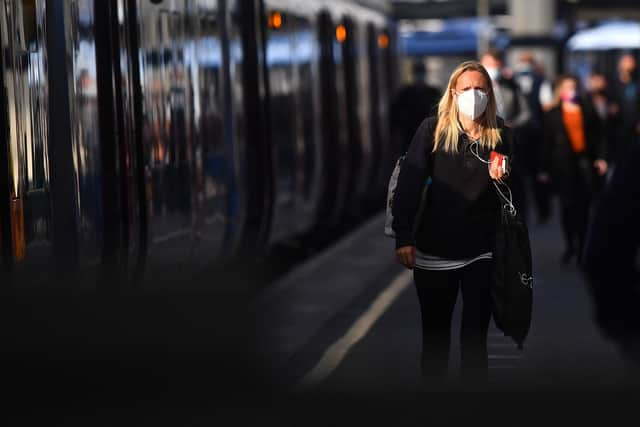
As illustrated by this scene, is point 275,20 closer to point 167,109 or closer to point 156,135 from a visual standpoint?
point 167,109

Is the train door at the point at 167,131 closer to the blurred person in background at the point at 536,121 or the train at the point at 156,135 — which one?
the train at the point at 156,135

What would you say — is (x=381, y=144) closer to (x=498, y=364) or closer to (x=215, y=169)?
(x=215, y=169)

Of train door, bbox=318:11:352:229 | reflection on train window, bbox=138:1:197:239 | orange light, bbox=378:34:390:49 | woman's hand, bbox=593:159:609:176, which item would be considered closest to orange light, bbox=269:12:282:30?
train door, bbox=318:11:352:229

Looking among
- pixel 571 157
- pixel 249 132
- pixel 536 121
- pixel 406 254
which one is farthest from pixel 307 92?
pixel 406 254

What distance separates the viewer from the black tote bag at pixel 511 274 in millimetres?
8375

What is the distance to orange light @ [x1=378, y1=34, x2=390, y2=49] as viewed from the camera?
25.7 m

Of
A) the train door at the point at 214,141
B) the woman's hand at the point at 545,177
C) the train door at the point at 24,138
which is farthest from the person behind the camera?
the woman's hand at the point at 545,177

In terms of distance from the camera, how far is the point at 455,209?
8.40m

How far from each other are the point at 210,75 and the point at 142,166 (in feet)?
8.61

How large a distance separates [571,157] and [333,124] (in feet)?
13.2

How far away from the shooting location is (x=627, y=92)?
1277 inches

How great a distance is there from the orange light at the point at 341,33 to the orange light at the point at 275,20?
14.3 feet

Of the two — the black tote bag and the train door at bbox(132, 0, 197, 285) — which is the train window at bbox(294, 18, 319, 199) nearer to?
the train door at bbox(132, 0, 197, 285)

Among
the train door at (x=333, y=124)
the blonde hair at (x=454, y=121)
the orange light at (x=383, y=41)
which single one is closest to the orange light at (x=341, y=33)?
the train door at (x=333, y=124)
